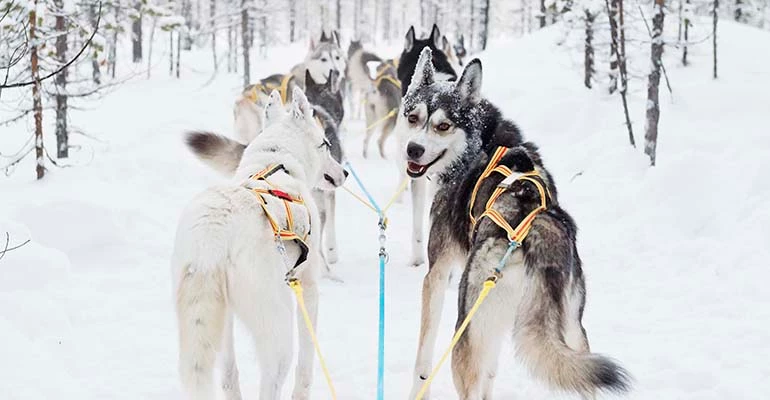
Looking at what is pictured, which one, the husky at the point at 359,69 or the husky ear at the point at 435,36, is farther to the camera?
the husky at the point at 359,69

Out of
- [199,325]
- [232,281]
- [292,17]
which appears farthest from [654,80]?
[292,17]

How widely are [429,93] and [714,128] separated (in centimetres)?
753

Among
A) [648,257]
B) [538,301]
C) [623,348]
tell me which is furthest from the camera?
[648,257]

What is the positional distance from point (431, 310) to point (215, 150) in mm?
2323

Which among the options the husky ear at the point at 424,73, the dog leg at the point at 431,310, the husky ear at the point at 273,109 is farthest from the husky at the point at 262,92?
the dog leg at the point at 431,310

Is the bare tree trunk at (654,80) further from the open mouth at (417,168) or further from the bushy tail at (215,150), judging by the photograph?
the bushy tail at (215,150)

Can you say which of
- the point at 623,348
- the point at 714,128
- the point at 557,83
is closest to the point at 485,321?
the point at 623,348

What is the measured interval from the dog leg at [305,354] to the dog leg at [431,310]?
64 centimetres

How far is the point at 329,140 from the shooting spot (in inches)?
236

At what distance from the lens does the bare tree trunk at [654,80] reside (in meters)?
8.06

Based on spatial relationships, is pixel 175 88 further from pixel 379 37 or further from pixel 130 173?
pixel 379 37

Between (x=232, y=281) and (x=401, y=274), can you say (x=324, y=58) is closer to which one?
(x=401, y=274)

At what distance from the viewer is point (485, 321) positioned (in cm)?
243

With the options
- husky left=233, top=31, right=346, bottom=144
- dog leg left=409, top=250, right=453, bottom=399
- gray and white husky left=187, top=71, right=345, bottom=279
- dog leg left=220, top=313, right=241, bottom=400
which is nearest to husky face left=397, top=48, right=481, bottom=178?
dog leg left=409, top=250, right=453, bottom=399
